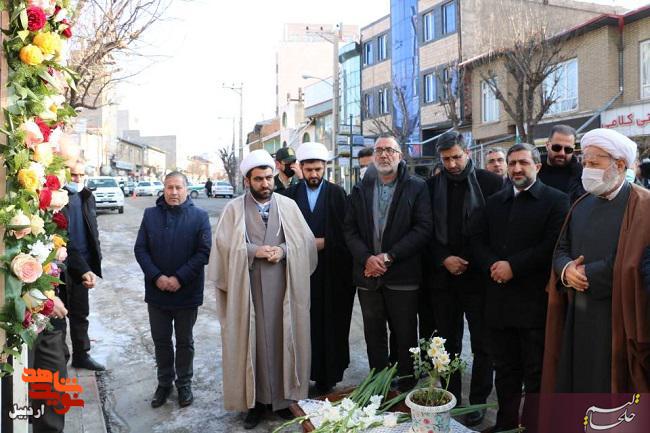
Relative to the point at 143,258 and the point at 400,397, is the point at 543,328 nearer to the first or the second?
the point at 400,397

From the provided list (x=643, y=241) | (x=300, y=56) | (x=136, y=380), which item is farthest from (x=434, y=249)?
(x=300, y=56)

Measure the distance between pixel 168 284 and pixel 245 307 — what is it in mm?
694

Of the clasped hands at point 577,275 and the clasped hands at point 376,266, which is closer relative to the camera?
the clasped hands at point 577,275

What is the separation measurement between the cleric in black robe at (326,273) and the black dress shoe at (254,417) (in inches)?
23.3

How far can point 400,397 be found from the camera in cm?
333

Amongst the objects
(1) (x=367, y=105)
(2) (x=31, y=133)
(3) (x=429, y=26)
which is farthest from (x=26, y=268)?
(1) (x=367, y=105)

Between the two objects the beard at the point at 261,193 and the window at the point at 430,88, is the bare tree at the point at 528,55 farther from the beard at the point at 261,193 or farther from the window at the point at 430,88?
the beard at the point at 261,193

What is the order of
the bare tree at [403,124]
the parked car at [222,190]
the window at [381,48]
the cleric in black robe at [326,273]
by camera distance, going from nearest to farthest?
1. the cleric in black robe at [326,273]
2. the bare tree at [403,124]
3. the window at [381,48]
4. the parked car at [222,190]

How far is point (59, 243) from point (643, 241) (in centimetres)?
309

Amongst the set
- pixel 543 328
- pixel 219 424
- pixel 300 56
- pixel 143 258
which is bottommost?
pixel 219 424

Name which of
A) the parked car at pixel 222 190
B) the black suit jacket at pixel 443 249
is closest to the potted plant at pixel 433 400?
the black suit jacket at pixel 443 249

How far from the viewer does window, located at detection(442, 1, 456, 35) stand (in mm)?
24266

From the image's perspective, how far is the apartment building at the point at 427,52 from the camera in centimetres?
A: 2202

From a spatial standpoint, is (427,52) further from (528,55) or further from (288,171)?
(288,171)
